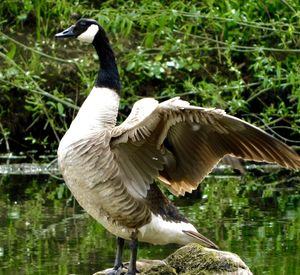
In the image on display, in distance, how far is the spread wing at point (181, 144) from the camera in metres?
6.48

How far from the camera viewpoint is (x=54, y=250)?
29.4 feet

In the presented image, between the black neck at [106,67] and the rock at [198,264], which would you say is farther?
the black neck at [106,67]

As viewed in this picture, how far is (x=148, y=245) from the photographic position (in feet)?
30.7

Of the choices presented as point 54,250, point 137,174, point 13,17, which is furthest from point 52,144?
point 137,174

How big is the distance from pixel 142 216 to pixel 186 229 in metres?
0.31

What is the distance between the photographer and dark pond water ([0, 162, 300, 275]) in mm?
8500

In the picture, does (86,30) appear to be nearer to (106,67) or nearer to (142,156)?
(106,67)

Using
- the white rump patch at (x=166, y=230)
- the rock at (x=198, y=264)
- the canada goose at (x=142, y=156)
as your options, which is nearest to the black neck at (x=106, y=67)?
the canada goose at (x=142, y=156)

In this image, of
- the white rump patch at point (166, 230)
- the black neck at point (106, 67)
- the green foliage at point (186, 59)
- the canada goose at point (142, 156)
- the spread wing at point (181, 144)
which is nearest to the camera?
the spread wing at point (181, 144)

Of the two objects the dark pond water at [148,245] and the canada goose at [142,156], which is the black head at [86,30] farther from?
the dark pond water at [148,245]

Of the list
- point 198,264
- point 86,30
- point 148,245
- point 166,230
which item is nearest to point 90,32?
point 86,30

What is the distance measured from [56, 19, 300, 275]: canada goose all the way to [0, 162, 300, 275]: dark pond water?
1.25 meters

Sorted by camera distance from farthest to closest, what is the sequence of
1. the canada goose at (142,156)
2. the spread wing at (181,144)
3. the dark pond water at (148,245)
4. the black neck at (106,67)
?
the dark pond water at (148,245)
the black neck at (106,67)
the canada goose at (142,156)
the spread wing at (181,144)

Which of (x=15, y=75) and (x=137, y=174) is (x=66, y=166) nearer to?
(x=137, y=174)
